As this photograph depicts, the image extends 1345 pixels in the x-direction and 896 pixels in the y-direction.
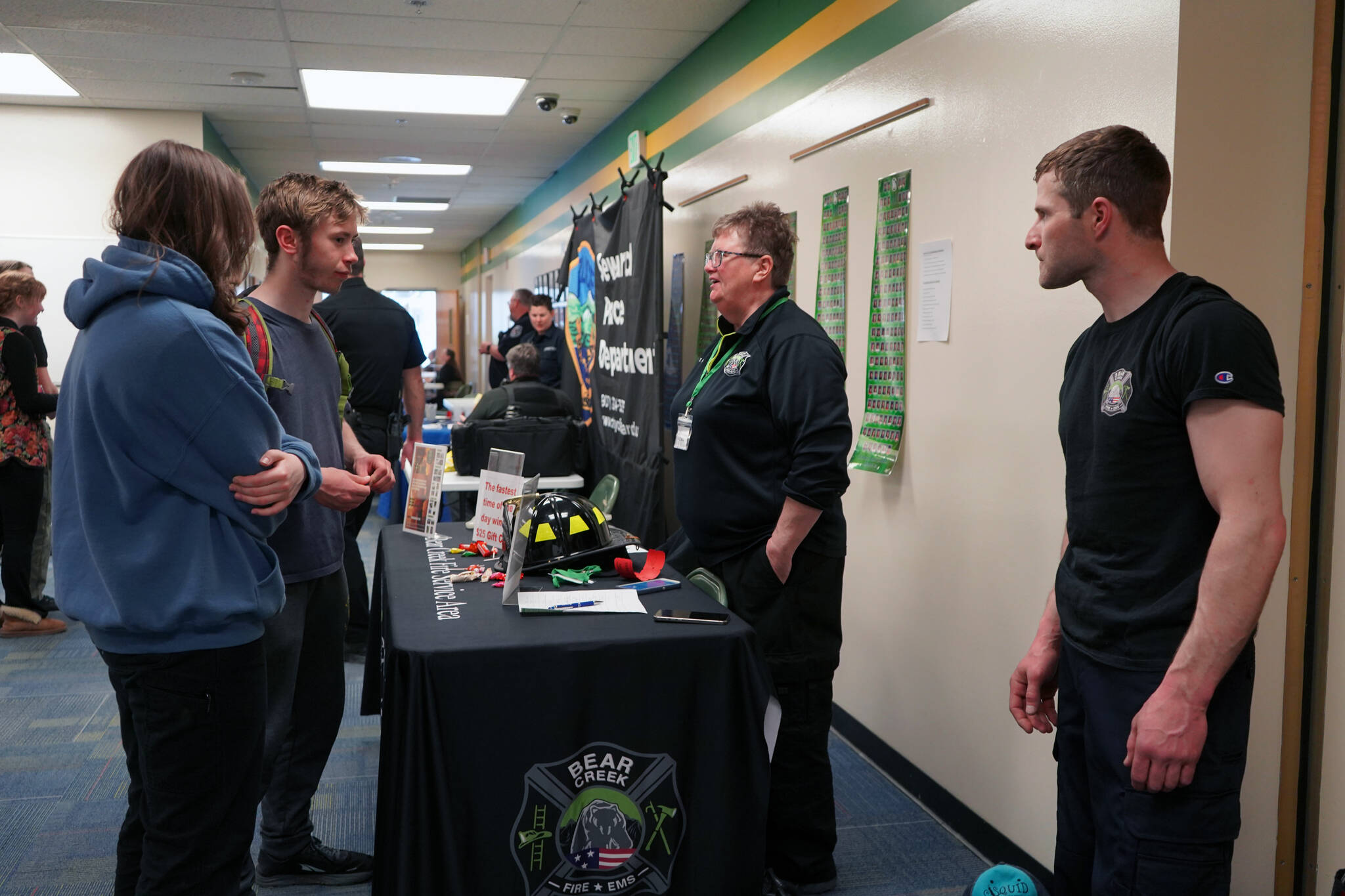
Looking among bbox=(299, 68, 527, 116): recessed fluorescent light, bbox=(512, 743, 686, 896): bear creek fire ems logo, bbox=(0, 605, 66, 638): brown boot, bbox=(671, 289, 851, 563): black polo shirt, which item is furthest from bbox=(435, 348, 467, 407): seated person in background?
bbox=(512, 743, 686, 896): bear creek fire ems logo

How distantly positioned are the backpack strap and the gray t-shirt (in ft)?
0.09

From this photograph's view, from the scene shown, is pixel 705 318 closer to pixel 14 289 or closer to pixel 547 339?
pixel 547 339

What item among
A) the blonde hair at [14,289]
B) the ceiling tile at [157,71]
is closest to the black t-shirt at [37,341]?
the blonde hair at [14,289]

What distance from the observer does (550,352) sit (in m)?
6.55

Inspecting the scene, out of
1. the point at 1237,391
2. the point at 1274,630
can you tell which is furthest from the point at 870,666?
the point at 1237,391

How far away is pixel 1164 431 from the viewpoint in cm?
134

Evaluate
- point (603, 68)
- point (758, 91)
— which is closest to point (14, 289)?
point (603, 68)

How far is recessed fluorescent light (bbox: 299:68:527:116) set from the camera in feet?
17.8

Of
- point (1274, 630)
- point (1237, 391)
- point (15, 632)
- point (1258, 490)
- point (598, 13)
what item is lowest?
point (15, 632)

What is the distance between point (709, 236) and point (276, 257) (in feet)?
8.65

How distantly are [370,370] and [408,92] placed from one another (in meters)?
2.51

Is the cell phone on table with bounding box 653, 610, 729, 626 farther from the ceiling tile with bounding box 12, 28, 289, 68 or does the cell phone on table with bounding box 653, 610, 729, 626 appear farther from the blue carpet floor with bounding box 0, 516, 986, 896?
the ceiling tile with bounding box 12, 28, 289, 68

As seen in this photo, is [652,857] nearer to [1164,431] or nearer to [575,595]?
[575,595]

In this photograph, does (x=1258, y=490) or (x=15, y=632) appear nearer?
(x=1258, y=490)
